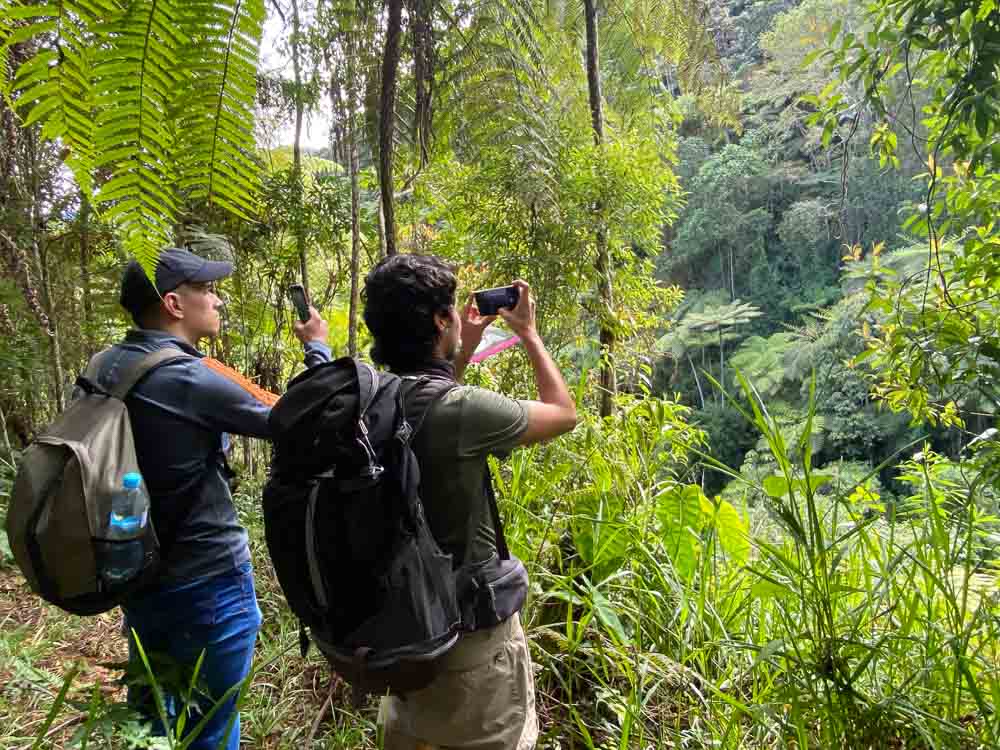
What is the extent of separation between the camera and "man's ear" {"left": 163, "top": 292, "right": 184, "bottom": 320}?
1301mm

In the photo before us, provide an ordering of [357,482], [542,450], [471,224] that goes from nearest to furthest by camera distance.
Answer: [357,482]
[542,450]
[471,224]

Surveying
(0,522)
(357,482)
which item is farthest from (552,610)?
(0,522)

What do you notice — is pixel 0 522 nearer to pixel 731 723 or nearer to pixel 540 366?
pixel 540 366

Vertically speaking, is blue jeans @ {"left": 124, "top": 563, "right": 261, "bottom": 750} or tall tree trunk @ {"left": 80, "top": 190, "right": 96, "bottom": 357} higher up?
tall tree trunk @ {"left": 80, "top": 190, "right": 96, "bottom": 357}

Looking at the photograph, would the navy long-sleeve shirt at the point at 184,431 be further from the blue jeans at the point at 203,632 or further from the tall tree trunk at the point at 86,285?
the tall tree trunk at the point at 86,285

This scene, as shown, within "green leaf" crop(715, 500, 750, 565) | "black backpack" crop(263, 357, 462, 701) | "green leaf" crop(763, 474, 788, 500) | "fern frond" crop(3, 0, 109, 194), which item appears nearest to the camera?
"fern frond" crop(3, 0, 109, 194)

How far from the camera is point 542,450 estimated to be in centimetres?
232

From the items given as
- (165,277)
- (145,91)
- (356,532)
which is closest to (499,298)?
(356,532)

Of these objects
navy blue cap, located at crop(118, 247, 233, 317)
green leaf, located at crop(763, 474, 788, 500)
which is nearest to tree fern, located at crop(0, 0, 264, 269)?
navy blue cap, located at crop(118, 247, 233, 317)

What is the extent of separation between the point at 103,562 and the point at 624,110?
3.78 metres

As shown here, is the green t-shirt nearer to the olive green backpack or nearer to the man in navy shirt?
the man in navy shirt

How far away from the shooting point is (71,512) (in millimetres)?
1044

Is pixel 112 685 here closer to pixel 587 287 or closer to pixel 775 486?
→ pixel 775 486

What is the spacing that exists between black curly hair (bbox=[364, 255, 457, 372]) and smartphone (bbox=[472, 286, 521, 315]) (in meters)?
0.17
